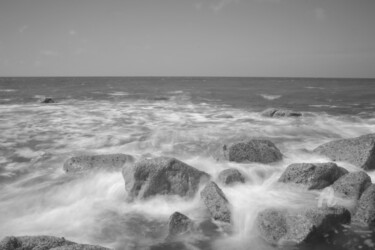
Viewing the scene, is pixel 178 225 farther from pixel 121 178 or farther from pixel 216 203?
pixel 121 178

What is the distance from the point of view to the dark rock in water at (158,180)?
6.82m

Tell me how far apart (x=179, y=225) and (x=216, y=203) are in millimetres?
941

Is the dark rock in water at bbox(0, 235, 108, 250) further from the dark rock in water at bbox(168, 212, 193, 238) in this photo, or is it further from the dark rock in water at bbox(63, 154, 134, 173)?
the dark rock in water at bbox(63, 154, 134, 173)

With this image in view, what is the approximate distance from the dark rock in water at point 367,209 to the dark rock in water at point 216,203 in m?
2.40

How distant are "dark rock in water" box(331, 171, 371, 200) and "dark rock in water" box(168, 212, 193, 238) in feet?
11.0

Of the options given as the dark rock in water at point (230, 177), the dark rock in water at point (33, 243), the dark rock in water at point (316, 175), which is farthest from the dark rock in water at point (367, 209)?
the dark rock in water at point (33, 243)

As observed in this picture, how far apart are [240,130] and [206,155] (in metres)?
5.16

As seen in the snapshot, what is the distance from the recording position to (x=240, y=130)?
1491 centimetres

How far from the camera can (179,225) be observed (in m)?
5.47

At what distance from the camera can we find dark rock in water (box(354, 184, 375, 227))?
548 cm

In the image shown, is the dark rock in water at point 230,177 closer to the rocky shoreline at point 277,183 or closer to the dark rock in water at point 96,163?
the rocky shoreline at point 277,183

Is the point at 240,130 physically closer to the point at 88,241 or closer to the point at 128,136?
the point at 128,136

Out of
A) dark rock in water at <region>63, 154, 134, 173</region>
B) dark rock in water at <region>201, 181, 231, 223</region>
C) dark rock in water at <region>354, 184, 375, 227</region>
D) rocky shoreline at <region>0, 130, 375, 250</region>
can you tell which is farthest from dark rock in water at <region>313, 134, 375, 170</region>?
dark rock in water at <region>63, 154, 134, 173</region>

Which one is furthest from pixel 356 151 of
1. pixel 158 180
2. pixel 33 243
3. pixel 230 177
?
pixel 33 243
